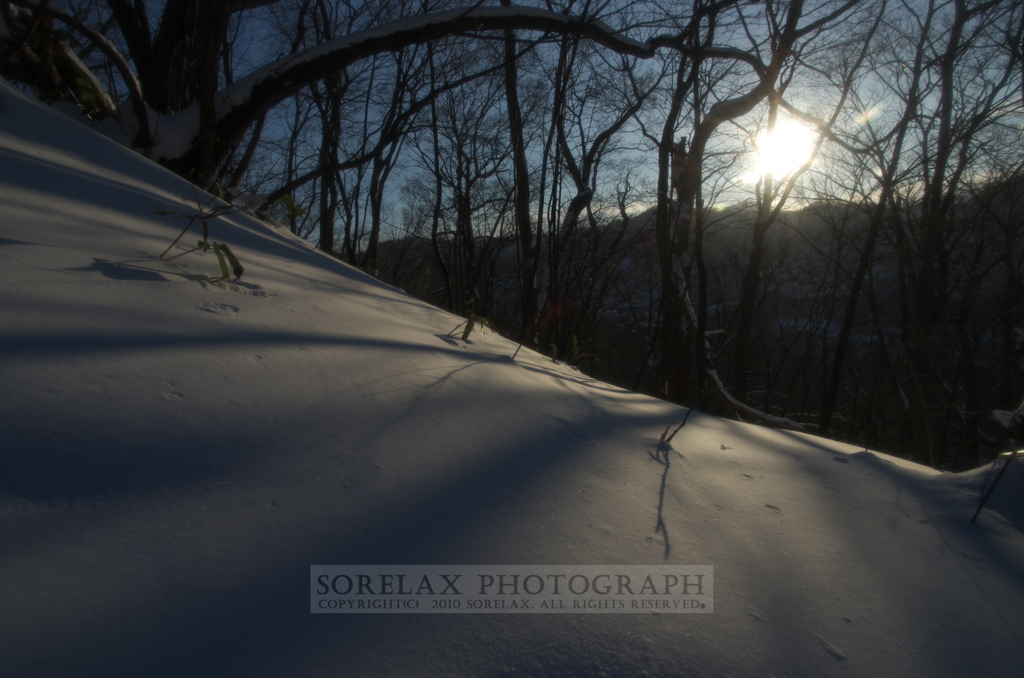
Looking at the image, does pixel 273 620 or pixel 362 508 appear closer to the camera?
pixel 273 620

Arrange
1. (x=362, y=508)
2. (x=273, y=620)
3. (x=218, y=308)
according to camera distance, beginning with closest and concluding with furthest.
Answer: (x=273, y=620), (x=362, y=508), (x=218, y=308)

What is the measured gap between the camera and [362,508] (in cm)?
62

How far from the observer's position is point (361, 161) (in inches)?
158

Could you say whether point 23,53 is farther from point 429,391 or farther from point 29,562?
point 29,562

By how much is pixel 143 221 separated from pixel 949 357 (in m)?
14.0

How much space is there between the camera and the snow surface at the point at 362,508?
17.5 inches

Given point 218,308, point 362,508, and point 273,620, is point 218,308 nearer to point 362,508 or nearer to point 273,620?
point 362,508

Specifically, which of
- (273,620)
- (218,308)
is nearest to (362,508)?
(273,620)

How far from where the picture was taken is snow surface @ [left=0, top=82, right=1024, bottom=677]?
444mm

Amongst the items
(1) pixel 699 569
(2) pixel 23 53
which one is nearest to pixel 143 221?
(1) pixel 699 569

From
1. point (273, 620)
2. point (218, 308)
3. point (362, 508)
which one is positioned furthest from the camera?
point (218, 308)

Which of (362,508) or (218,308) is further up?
(218,308)

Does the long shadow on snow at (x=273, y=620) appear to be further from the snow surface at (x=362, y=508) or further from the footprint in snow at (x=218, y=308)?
the footprint in snow at (x=218, y=308)

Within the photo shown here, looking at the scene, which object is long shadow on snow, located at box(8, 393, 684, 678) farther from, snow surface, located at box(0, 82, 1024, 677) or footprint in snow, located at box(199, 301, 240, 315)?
footprint in snow, located at box(199, 301, 240, 315)
